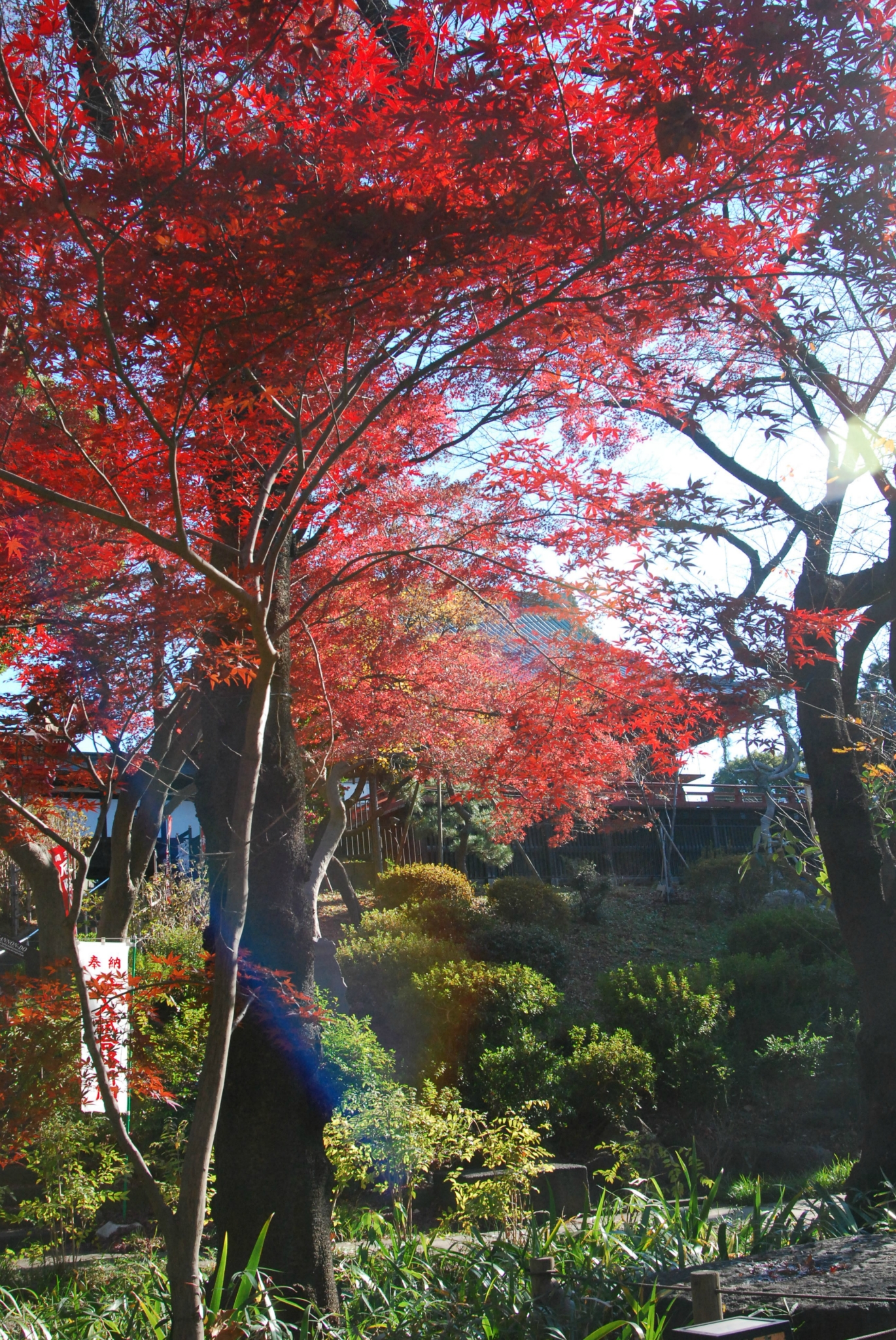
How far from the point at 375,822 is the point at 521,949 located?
193 inches

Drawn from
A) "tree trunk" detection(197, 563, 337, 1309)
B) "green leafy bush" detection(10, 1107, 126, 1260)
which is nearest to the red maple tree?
"tree trunk" detection(197, 563, 337, 1309)

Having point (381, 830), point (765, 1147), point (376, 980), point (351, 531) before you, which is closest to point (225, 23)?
point (351, 531)

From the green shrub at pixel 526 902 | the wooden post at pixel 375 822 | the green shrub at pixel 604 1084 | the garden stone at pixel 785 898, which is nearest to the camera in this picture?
the green shrub at pixel 604 1084

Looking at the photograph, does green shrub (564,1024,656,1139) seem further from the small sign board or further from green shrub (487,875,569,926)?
the small sign board

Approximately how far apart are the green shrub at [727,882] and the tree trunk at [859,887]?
10328 millimetres

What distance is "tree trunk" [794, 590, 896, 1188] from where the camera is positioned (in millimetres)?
5551

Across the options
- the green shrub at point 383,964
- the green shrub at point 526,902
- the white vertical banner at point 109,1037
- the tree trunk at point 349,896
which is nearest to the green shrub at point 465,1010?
the green shrub at point 383,964

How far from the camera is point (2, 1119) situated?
4.17 metres

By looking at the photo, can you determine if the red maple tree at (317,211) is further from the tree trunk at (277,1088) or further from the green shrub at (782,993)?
the green shrub at (782,993)

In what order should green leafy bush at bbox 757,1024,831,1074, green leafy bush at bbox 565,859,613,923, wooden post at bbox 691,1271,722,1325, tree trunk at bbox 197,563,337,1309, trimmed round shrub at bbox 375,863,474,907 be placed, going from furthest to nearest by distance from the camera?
green leafy bush at bbox 565,859,613,923, trimmed round shrub at bbox 375,863,474,907, green leafy bush at bbox 757,1024,831,1074, tree trunk at bbox 197,563,337,1309, wooden post at bbox 691,1271,722,1325

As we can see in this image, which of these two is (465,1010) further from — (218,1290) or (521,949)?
(218,1290)

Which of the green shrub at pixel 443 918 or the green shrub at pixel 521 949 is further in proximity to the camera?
the green shrub at pixel 443 918

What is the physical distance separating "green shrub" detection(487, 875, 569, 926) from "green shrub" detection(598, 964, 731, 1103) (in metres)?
2.47

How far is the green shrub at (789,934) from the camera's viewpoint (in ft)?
42.8
